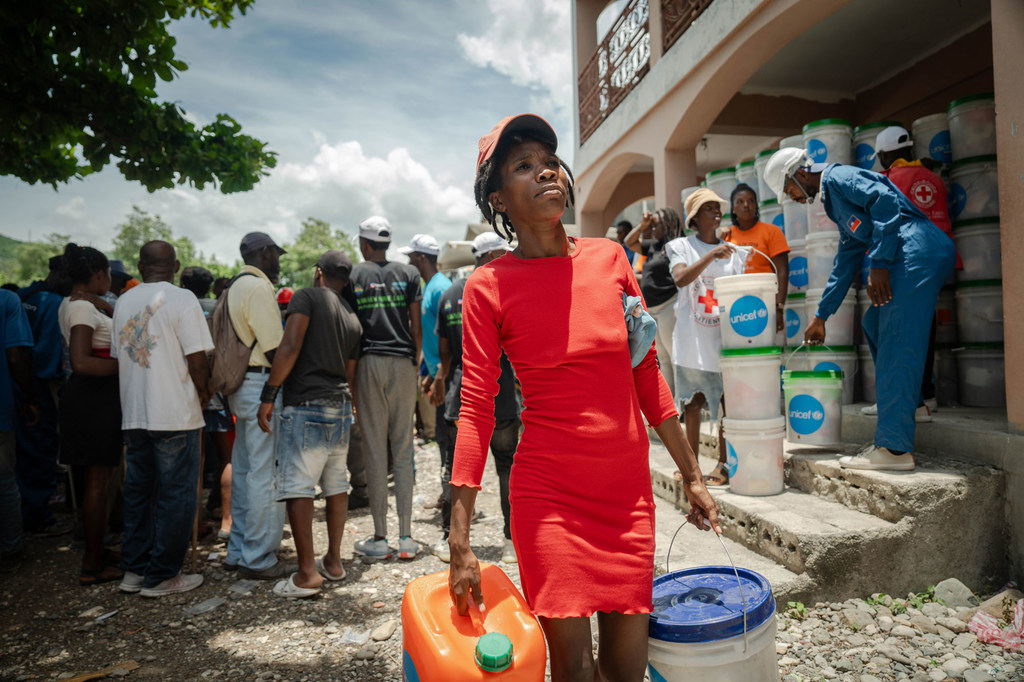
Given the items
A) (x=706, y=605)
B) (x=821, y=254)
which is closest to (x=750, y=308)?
(x=821, y=254)

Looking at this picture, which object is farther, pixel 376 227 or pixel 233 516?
pixel 376 227

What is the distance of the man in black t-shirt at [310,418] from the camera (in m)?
3.93

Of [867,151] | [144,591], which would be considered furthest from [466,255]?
[144,591]

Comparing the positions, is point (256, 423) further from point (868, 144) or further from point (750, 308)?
point (868, 144)

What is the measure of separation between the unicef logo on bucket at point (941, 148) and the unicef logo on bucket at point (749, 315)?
2019mm

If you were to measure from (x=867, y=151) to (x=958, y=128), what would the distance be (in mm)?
615

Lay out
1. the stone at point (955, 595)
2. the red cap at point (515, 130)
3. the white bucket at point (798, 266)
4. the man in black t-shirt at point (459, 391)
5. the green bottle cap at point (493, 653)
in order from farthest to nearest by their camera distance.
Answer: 1. the white bucket at point (798, 266)
2. the man in black t-shirt at point (459, 391)
3. the stone at point (955, 595)
4. the red cap at point (515, 130)
5. the green bottle cap at point (493, 653)

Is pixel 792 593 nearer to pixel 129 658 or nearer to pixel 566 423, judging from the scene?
pixel 566 423

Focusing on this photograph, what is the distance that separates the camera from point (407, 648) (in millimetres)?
1889

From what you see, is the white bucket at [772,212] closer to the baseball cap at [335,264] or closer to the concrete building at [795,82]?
the concrete building at [795,82]

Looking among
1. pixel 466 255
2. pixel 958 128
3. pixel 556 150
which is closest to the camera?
pixel 556 150

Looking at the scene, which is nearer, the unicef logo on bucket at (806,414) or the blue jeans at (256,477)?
the unicef logo on bucket at (806,414)

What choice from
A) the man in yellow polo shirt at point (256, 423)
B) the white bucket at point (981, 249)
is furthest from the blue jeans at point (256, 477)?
the white bucket at point (981, 249)

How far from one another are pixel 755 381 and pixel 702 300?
0.74 m
